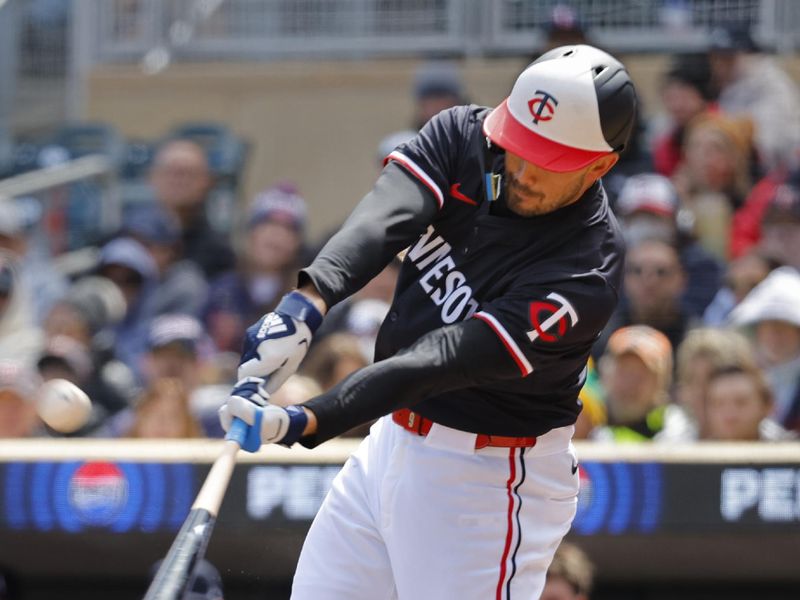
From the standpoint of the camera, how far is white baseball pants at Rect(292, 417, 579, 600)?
2.89 m

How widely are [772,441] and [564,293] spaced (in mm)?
2052

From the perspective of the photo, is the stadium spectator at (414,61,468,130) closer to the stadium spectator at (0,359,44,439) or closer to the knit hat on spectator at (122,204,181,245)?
the knit hat on spectator at (122,204,181,245)

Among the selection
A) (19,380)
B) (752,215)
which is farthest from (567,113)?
(752,215)

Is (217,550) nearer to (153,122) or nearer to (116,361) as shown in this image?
(116,361)

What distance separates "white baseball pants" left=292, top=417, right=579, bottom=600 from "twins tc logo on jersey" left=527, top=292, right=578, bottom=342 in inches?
11.8

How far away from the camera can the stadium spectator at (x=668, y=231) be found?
546 centimetres

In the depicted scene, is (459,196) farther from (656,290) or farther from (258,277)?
(258,277)

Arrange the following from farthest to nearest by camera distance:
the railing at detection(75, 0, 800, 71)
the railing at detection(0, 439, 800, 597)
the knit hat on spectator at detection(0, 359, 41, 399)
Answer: the railing at detection(75, 0, 800, 71), the knit hat on spectator at detection(0, 359, 41, 399), the railing at detection(0, 439, 800, 597)

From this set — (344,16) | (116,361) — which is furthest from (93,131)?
(116,361)

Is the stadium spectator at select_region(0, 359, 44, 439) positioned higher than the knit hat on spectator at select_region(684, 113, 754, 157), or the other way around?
the knit hat on spectator at select_region(684, 113, 754, 157)

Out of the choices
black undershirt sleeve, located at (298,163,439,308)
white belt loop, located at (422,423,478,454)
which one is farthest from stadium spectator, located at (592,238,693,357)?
black undershirt sleeve, located at (298,163,439,308)

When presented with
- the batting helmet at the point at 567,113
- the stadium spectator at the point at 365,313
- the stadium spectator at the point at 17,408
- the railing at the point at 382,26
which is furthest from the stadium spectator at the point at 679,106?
the batting helmet at the point at 567,113

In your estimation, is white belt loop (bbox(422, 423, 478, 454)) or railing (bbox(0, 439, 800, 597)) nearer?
white belt loop (bbox(422, 423, 478, 454))

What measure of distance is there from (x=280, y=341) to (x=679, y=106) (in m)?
4.05
